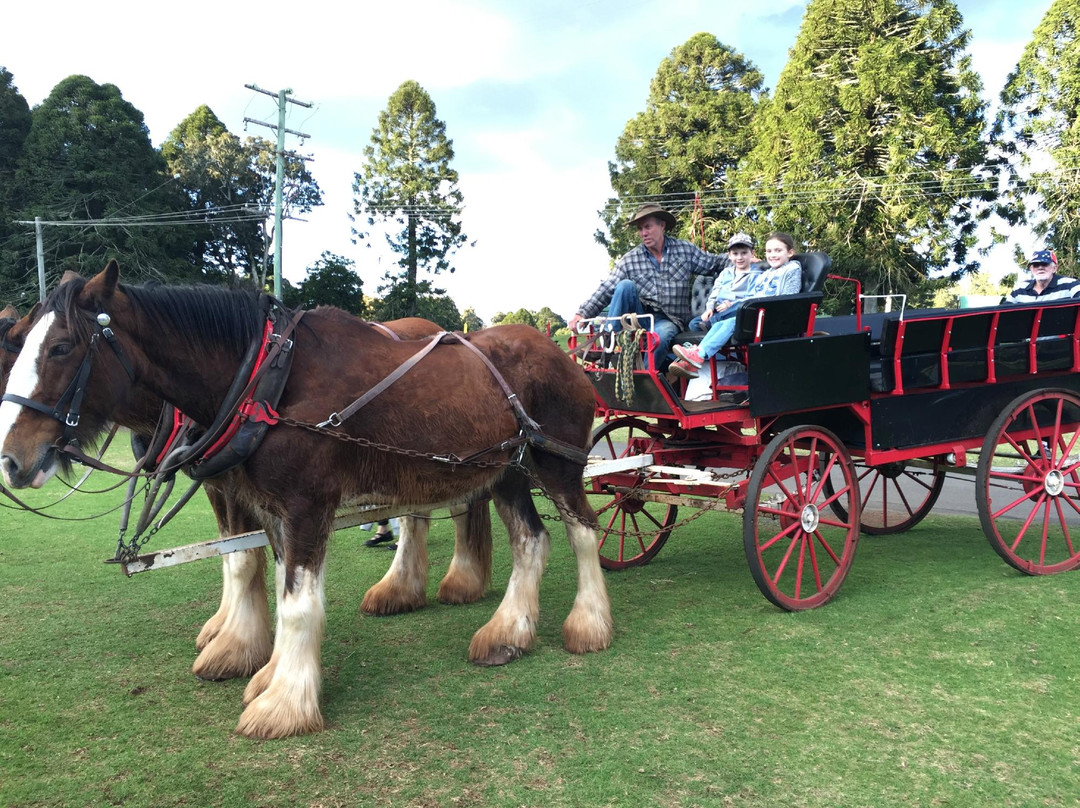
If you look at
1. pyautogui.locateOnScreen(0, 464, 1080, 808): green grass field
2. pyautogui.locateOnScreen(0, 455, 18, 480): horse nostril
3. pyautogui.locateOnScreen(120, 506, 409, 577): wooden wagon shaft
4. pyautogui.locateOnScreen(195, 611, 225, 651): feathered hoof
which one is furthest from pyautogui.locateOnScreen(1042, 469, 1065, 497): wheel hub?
pyautogui.locateOnScreen(0, 455, 18, 480): horse nostril

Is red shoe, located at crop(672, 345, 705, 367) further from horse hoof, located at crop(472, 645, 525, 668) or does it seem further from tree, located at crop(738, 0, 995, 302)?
tree, located at crop(738, 0, 995, 302)

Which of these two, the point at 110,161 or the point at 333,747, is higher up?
the point at 110,161

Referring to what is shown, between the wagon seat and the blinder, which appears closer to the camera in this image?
the blinder

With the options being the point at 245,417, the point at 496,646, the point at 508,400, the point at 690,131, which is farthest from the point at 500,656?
the point at 690,131

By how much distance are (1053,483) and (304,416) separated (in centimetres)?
456

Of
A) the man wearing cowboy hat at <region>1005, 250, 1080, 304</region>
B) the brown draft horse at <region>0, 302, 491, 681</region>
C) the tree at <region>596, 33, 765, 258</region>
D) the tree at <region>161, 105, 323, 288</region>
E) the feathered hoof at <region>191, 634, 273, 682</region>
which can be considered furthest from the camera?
the tree at <region>161, 105, 323, 288</region>

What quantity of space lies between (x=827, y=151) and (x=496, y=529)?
17.2 meters

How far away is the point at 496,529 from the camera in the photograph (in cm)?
701

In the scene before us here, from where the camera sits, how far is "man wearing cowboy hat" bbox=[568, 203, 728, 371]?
17.3 ft

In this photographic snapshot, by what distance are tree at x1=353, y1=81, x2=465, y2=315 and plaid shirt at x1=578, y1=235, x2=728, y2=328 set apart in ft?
86.8

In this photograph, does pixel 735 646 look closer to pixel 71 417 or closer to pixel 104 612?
pixel 71 417

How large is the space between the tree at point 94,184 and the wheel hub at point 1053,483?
22.5 meters

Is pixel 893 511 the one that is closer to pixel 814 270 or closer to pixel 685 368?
pixel 814 270

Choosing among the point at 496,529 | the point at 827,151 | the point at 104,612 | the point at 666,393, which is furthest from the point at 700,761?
the point at 827,151
